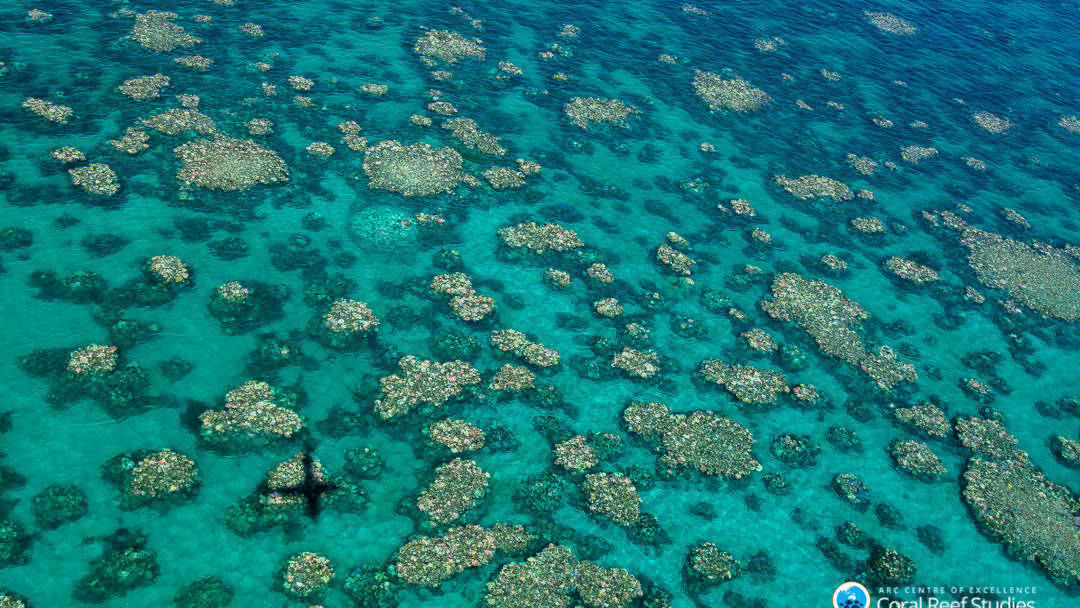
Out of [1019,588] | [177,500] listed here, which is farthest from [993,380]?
[177,500]

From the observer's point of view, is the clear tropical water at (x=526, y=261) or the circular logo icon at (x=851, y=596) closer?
the clear tropical water at (x=526, y=261)

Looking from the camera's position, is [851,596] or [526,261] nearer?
[851,596]

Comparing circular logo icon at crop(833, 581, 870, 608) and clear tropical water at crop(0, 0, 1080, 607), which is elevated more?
clear tropical water at crop(0, 0, 1080, 607)

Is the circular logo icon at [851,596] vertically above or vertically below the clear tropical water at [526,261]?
below

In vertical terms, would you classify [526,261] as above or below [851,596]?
above
